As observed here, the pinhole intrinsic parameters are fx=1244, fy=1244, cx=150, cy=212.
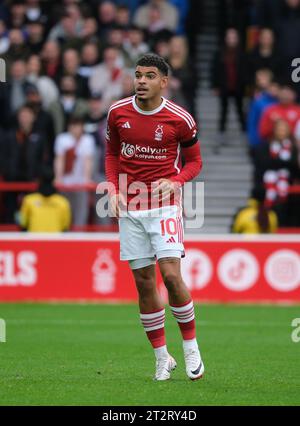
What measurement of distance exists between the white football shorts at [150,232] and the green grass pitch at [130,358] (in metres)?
1.04

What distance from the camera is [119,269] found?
58.6ft

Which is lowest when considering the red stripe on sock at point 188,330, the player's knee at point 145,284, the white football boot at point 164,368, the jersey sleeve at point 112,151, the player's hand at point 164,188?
the white football boot at point 164,368

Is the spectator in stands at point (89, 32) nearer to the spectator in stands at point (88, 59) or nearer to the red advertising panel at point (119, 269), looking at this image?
the spectator in stands at point (88, 59)

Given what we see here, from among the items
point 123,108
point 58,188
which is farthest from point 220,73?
point 123,108

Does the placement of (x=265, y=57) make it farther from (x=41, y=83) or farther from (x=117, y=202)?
(x=117, y=202)

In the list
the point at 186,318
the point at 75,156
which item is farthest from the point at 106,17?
the point at 186,318

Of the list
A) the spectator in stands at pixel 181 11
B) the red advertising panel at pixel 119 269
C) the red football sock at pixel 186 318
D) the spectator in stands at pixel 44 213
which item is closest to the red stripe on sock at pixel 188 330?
the red football sock at pixel 186 318

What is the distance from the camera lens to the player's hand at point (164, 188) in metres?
9.84

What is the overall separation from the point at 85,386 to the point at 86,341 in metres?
3.81

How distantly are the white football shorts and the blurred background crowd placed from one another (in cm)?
809

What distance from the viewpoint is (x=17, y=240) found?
17984mm

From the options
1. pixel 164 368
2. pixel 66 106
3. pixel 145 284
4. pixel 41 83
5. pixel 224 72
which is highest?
pixel 224 72

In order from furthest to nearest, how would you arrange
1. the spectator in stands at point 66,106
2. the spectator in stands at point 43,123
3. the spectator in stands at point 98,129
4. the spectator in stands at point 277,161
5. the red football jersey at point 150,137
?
1. the spectator in stands at point 66,106
2. the spectator in stands at point 98,129
3. the spectator in stands at point 43,123
4. the spectator in stands at point 277,161
5. the red football jersey at point 150,137

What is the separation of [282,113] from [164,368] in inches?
422
